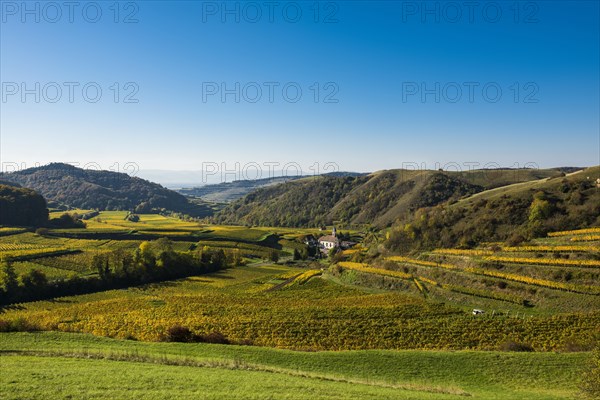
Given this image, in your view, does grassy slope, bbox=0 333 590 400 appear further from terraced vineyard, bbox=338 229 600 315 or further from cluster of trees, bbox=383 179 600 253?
cluster of trees, bbox=383 179 600 253

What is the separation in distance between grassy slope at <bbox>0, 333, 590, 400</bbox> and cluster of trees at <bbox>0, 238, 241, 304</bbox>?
37.9 meters

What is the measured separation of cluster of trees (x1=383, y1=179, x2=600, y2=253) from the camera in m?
68.3

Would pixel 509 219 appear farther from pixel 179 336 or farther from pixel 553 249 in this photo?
pixel 179 336

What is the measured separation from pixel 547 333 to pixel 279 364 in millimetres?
28987

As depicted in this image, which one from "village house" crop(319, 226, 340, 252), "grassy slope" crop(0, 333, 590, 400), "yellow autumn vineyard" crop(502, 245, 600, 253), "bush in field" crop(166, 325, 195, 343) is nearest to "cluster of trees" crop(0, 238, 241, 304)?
"grassy slope" crop(0, 333, 590, 400)

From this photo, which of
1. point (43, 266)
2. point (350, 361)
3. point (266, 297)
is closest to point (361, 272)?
point (266, 297)

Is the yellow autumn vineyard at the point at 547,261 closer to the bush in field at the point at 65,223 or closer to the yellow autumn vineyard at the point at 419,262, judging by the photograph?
the yellow autumn vineyard at the point at 419,262

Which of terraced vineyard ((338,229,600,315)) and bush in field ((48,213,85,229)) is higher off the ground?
bush in field ((48,213,85,229))

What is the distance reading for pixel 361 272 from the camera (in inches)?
3009

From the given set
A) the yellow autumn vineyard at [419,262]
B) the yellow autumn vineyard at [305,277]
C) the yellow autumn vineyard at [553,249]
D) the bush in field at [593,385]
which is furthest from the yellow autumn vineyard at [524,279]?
the bush in field at [593,385]

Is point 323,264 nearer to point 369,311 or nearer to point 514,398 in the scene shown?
point 369,311

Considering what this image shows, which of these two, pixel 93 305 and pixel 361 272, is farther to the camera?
pixel 361 272

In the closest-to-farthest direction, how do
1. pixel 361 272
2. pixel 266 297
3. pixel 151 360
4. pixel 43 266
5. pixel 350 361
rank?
pixel 151 360
pixel 350 361
pixel 266 297
pixel 361 272
pixel 43 266

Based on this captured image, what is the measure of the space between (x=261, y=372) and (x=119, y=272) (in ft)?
216
